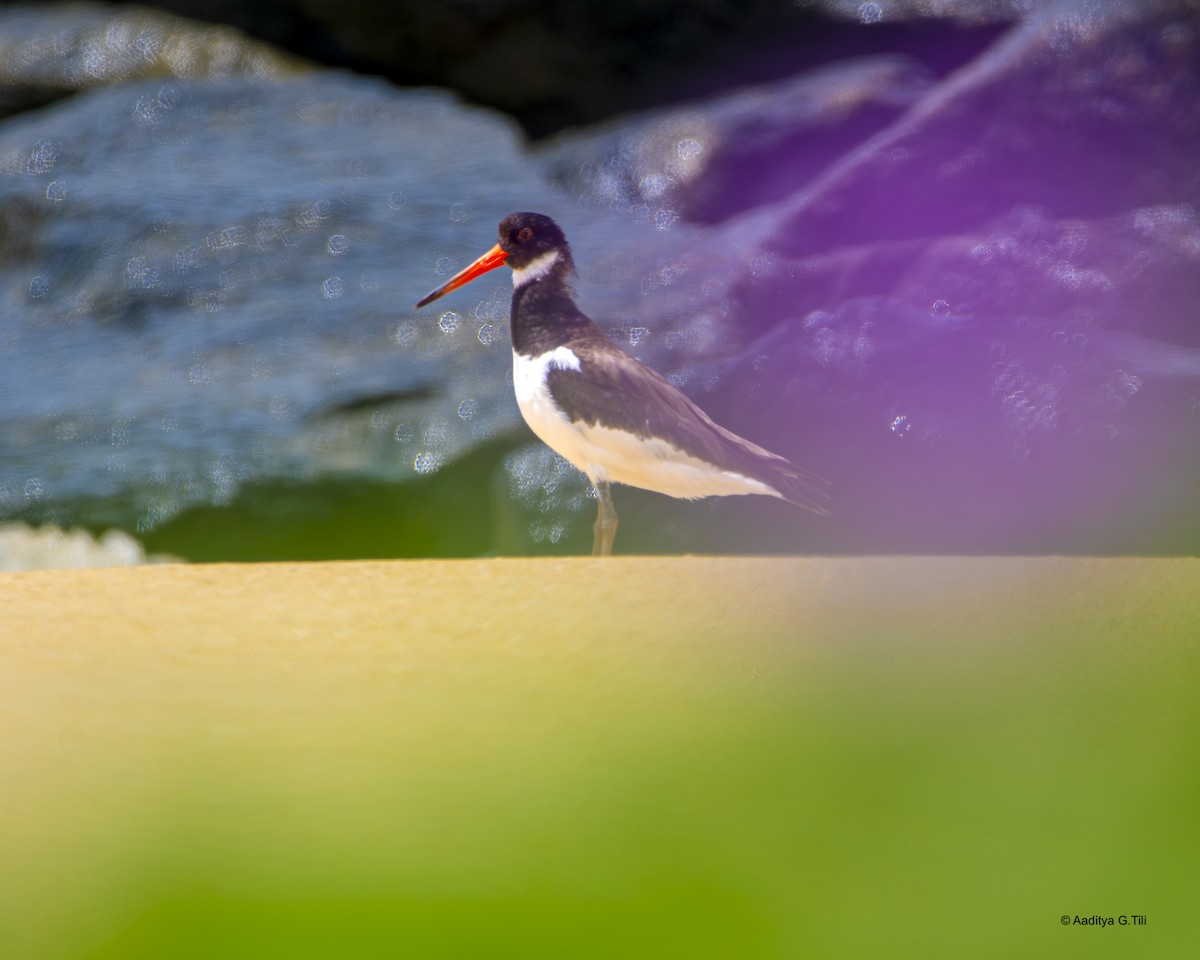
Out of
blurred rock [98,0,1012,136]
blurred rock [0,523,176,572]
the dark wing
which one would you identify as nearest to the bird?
the dark wing

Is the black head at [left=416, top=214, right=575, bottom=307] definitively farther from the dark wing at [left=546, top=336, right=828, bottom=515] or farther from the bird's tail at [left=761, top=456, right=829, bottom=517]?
the bird's tail at [left=761, top=456, right=829, bottom=517]

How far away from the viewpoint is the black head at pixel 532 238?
2.92 meters

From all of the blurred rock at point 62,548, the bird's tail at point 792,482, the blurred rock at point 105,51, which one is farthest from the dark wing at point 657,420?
the blurred rock at point 105,51

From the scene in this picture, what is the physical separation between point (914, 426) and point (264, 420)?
2067 mm

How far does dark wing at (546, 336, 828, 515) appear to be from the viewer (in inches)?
104

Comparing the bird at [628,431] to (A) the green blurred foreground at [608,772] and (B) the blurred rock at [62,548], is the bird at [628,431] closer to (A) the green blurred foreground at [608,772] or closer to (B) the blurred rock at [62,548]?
(A) the green blurred foreground at [608,772]

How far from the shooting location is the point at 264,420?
4.13 meters

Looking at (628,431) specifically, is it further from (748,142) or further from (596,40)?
(596,40)

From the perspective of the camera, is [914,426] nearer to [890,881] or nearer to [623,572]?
[623,572]

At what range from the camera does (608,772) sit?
111 cm

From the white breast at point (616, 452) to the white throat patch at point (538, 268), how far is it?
0.25 metres

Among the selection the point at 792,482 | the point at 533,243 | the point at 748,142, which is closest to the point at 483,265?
the point at 533,243

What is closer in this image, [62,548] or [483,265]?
[483,265]

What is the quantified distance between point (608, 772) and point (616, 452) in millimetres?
1605
